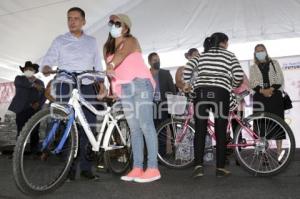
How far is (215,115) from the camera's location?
3854 mm

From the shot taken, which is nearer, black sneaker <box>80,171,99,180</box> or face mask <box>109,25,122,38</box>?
face mask <box>109,25,122,38</box>

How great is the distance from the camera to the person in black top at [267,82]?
489cm

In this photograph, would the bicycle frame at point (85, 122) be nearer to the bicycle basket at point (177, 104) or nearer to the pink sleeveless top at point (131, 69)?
the pink sleeveless top at point (131, 69)

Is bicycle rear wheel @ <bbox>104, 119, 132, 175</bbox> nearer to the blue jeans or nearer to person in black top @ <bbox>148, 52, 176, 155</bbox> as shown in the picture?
the blue jeans

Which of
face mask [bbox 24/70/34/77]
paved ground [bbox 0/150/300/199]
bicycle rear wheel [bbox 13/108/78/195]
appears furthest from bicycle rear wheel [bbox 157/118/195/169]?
face mask [bbox 24/70/34/77]

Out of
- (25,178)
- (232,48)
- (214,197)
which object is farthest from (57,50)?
(232,48)

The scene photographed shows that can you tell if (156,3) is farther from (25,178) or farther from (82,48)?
(25,178)

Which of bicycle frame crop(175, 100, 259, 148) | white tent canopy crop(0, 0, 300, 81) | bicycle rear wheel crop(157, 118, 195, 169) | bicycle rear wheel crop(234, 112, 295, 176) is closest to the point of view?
bicycle rear wheel crop(234, 112, 295, 176)

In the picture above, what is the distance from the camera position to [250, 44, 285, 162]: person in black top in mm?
4887

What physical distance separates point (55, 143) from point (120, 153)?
1012 mm

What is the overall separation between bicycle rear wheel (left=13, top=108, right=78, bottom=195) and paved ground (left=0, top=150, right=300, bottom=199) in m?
0.11

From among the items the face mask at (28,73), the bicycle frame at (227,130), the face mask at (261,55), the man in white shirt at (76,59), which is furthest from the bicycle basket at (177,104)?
the face mask at (28,73)

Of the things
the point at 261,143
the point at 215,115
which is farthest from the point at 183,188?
the point at 261,143

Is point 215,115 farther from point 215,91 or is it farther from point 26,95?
point 26,95
